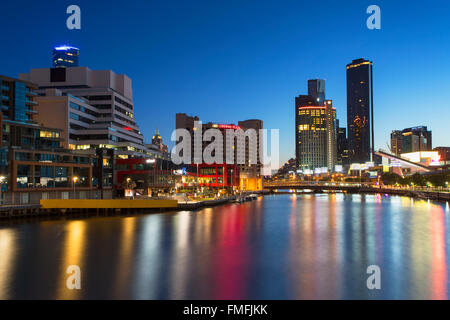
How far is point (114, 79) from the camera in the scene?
142 m

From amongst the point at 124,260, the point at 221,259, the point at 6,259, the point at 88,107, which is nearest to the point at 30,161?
the point at 6,259

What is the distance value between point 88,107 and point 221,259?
10662 cm

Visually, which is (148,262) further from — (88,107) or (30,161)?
(88,107)

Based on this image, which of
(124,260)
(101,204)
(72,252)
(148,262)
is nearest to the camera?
(148,262)

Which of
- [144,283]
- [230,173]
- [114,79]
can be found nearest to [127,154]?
[114,79]

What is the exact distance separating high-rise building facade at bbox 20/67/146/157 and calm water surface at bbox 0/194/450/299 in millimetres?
66758

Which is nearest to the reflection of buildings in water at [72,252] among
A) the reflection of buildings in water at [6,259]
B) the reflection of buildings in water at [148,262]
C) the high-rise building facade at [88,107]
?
the reflection of buildings in water at [6,259]

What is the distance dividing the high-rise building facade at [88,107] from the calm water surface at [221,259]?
219 feet

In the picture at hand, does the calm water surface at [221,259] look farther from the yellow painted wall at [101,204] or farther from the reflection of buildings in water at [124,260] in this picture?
the yellow painted wall at [101,204]

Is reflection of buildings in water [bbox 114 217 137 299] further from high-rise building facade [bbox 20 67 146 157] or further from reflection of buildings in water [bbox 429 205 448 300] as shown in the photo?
high-rise building facade [bbox 20 67 146 157]

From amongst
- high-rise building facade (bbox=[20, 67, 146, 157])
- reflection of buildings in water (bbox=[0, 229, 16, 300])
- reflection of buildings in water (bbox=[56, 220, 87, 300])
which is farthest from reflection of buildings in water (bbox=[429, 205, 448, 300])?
high-rise building facade (bbox=[20, 67, 146, 157])

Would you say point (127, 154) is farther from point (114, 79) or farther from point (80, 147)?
point (114, 79)

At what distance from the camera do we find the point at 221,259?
34188 millimetres
